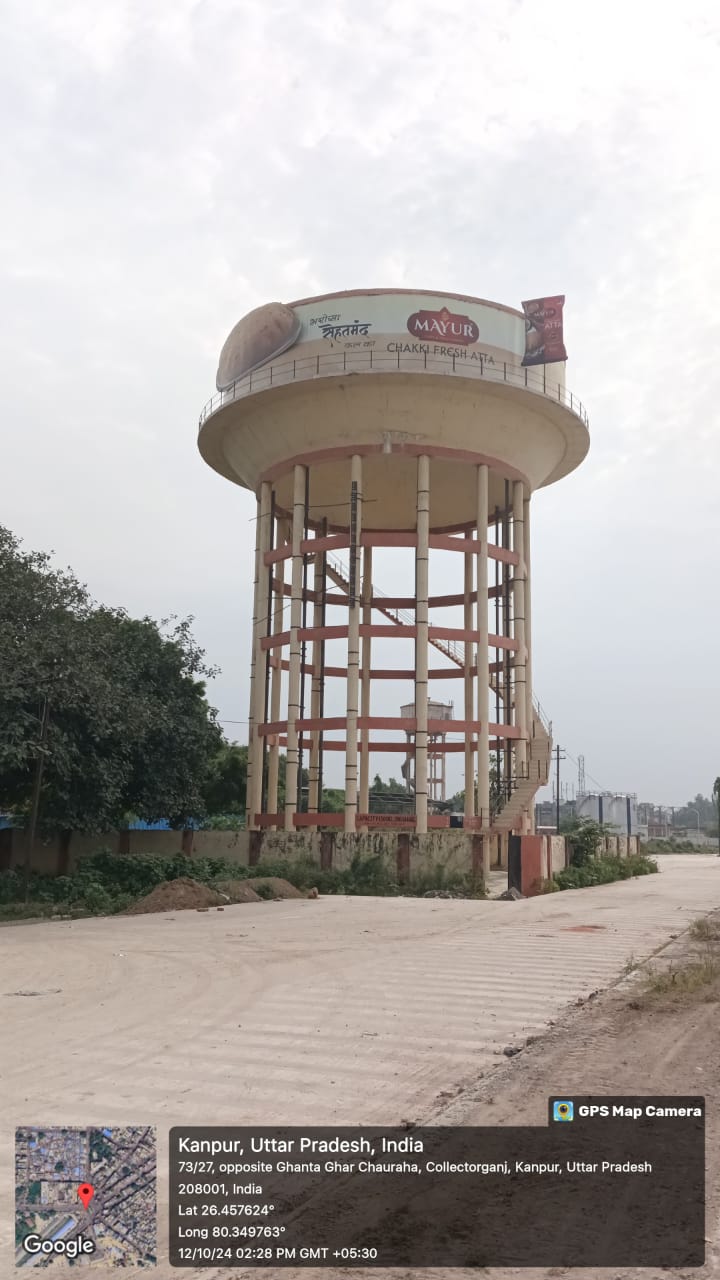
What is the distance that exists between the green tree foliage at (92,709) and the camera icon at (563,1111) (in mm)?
18402

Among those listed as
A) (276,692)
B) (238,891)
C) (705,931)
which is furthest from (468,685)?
(705,931)

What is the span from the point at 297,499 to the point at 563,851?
529 inches

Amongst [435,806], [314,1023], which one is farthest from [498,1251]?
[435,806]

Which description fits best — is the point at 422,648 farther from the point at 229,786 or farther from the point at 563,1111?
the point at 563,1111

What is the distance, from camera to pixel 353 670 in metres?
31.2

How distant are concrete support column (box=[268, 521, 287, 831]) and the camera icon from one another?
27.7m

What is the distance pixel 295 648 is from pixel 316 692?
10.0ft

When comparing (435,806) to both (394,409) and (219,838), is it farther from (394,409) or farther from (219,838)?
(394,409)

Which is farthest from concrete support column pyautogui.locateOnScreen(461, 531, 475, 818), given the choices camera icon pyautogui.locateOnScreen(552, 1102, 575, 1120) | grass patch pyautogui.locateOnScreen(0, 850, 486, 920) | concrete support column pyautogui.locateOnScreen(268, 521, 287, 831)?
camera icon pyautogui.locateOnScreen(552, 1102, 575, 1120)

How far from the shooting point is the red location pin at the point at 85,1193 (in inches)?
172

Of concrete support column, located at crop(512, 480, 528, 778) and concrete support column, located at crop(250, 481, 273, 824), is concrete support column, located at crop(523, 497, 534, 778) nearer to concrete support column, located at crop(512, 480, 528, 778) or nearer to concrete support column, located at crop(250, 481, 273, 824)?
concrete support column, located at crop(512, 480, 528, 778)

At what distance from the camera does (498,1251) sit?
4.48 metres

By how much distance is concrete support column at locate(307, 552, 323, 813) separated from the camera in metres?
34.7

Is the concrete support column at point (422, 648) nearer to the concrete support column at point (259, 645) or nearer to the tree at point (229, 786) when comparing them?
the concrete support column at point (259, 645)
